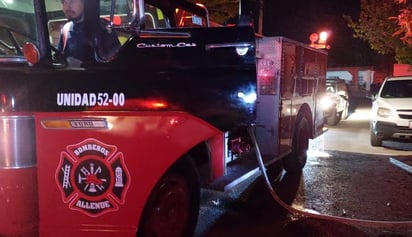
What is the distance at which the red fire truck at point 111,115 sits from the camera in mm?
3537

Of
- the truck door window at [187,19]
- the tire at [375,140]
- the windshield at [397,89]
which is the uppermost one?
the truck door window at [187,19]

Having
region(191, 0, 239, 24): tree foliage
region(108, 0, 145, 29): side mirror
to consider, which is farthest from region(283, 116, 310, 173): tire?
region(191, 0, 239, 24): tree foliage

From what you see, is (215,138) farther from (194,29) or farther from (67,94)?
(67,94)

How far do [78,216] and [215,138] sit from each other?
1.28 metres

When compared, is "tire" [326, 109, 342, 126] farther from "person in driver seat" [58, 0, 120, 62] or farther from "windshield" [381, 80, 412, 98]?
"person in driver seat" [58, 0, 120, 62]

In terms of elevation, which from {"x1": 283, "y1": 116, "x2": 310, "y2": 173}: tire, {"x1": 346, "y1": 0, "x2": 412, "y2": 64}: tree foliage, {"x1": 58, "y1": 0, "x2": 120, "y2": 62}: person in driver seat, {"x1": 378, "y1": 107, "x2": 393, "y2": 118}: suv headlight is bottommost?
{"x1": 283, "y1": 116, "x2": 310, "y2": 173}: tire

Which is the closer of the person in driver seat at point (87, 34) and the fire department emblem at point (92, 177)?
the fire department emblem at point (92, 177)

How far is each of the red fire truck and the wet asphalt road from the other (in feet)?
5.51

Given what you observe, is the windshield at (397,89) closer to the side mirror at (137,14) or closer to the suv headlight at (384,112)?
the suv headlight at (384,112)

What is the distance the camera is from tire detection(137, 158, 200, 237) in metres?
3.82

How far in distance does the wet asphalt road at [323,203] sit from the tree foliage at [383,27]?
13.5m

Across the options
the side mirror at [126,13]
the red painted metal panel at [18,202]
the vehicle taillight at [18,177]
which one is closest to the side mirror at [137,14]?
the side mirror at [126,13]

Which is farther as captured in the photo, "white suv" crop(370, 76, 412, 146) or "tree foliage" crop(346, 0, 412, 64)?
"tree foliage" crop(346, 0, 412, 64)

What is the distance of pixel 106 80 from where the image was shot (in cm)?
368
